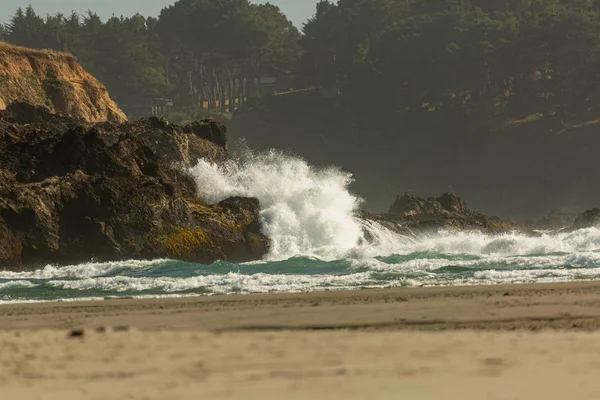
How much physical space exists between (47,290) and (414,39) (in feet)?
224

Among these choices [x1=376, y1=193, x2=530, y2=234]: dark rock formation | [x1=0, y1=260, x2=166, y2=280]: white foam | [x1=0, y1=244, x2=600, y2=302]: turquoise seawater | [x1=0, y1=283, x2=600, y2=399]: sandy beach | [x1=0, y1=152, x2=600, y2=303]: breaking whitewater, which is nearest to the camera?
[x1=0, y1=283, x2=600, y2=399]: sandy beach

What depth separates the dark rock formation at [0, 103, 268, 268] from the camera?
84.0 feet

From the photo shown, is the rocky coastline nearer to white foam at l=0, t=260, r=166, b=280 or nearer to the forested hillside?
white foam at l=0, t=260, r=166, b=280

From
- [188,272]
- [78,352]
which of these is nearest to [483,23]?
[188,272]

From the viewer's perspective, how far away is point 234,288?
1825cm

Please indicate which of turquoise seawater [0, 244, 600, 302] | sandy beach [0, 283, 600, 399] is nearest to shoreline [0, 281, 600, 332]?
sandy beach [0, 283, 600, 399]

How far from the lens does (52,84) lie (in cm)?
4734

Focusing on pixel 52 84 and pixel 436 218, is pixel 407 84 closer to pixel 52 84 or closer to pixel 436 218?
pixel 52 84

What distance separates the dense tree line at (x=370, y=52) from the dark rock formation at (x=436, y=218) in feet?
118

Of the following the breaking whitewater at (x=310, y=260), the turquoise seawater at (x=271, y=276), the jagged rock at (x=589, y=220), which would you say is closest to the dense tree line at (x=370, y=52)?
the jagged rock at (x=589, y=220)

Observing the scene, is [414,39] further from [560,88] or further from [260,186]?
[260,186]

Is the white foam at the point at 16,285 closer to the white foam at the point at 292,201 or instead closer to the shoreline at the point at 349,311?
the shoreline at the point at 349,311

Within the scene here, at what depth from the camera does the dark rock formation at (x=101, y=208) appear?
84.0ft

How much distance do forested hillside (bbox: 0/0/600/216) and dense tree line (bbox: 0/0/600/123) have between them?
0.14 meters
